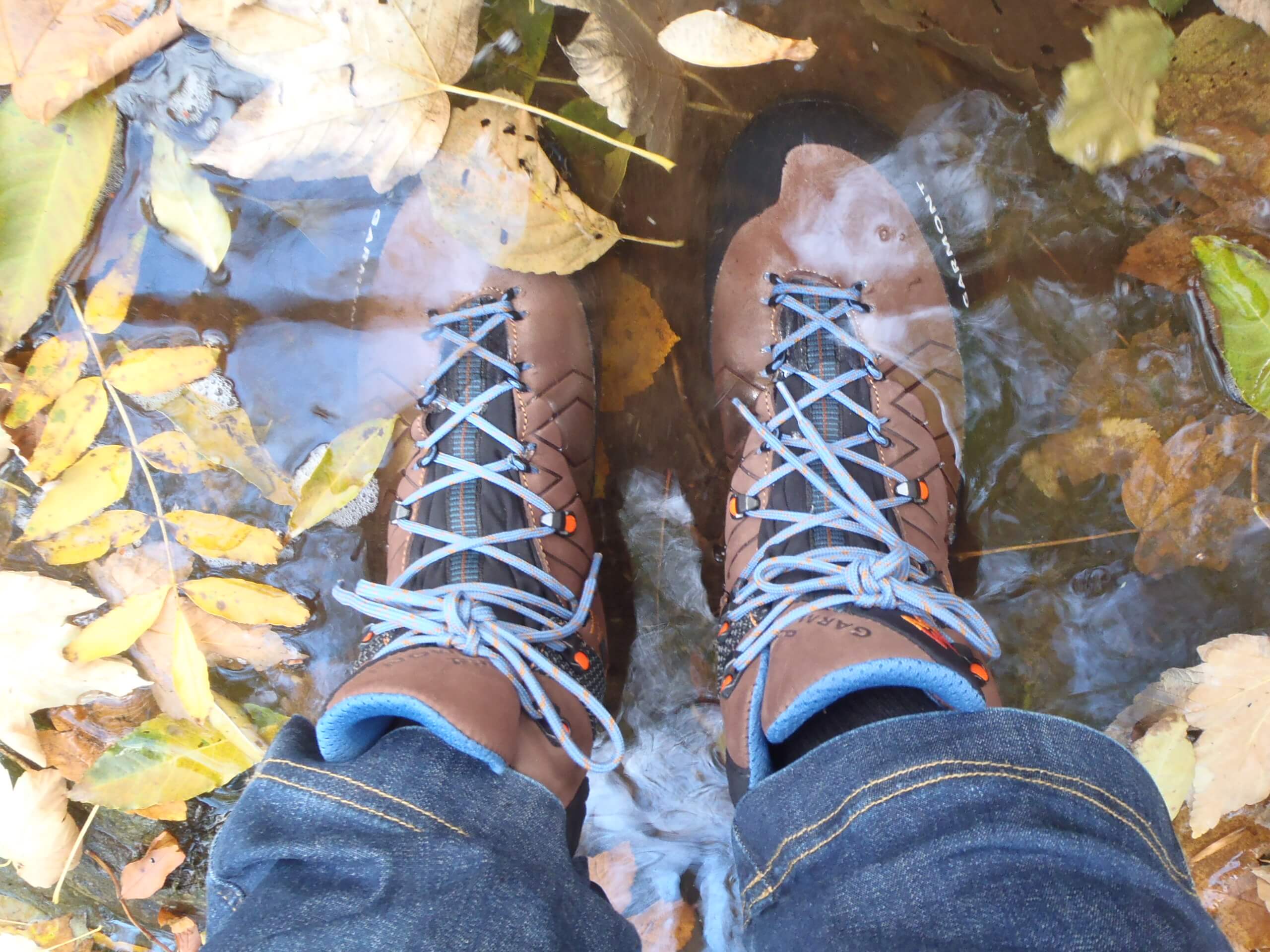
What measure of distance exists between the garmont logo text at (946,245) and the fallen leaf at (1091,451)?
10.0 inches

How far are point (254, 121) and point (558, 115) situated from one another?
409mm

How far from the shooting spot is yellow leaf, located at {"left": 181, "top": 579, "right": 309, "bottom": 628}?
115 centimetres

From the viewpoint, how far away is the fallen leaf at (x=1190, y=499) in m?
1.15

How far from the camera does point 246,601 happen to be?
3.81 feet

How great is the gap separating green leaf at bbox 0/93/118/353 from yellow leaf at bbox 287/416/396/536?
0.44m

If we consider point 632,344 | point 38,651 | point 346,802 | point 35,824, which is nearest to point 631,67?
point 632,344

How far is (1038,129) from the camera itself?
1.12m

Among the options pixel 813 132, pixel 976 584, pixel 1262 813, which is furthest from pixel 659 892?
pixel 813 132

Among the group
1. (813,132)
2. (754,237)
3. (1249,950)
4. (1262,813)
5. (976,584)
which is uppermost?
(813,132)

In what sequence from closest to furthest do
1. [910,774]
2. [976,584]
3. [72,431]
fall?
[910,774] → [72,431] → [976,584]

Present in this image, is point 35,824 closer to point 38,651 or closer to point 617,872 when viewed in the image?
point 38,651

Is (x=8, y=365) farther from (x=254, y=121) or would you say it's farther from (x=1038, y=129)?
(x=1038, y=129)

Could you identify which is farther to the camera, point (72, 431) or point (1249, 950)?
point (1249, 950)

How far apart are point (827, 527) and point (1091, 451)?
461 millimetres
